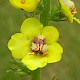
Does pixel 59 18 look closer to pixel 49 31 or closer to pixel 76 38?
pixel 49 31

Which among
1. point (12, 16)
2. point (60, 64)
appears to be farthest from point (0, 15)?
point (60, 64)

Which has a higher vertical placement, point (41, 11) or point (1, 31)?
point (41, 11)

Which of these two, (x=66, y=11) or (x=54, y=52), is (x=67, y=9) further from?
(x=54, y=52)

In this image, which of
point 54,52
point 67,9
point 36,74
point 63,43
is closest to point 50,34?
point 54,52

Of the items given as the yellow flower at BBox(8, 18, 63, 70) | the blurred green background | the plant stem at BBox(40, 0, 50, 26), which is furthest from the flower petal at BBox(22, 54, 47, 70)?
the blurred green background

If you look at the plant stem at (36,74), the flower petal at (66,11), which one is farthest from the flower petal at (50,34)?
the plant stem at (36,74)

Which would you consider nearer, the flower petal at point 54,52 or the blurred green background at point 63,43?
the flower petal at point 54,52

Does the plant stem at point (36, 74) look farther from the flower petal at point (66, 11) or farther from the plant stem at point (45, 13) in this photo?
the flower petal at point (66, 11)
